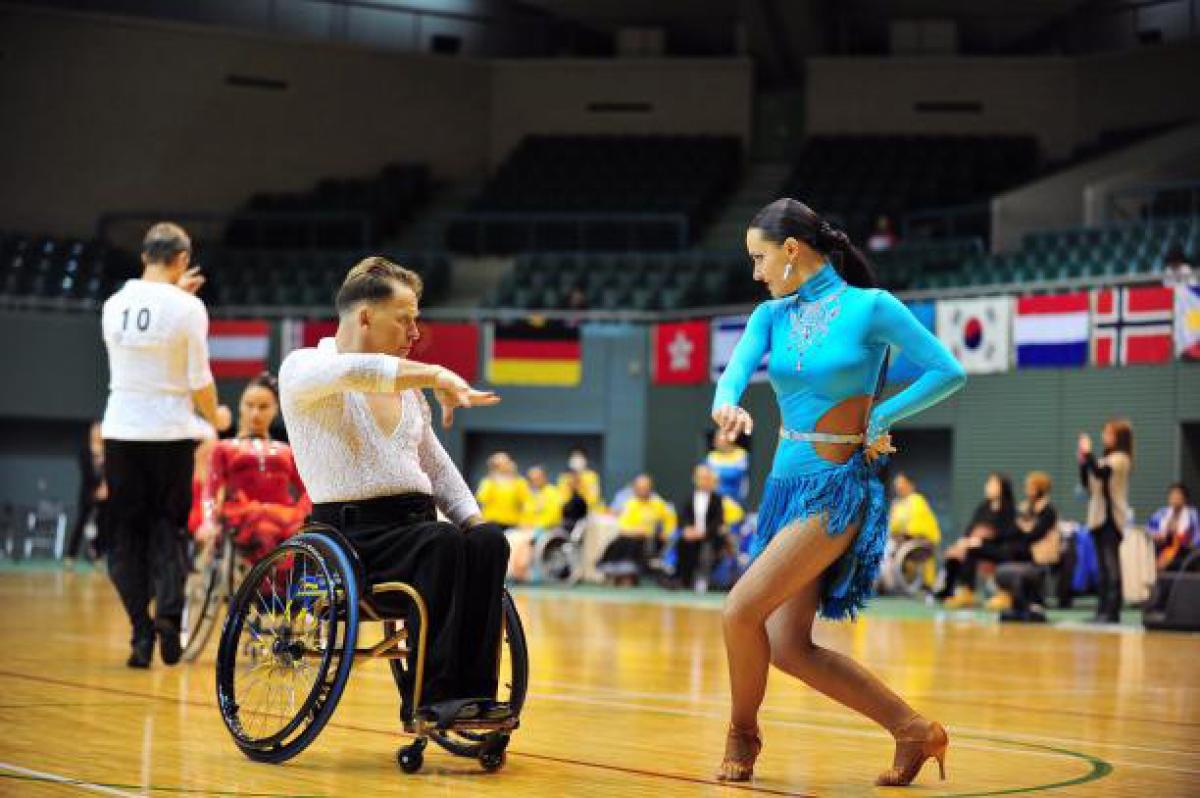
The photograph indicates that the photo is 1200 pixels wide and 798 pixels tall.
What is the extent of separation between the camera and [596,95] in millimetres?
28672

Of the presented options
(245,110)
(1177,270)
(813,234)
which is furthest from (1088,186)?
(813,234)

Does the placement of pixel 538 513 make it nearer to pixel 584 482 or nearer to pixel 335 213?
pixel 584 482

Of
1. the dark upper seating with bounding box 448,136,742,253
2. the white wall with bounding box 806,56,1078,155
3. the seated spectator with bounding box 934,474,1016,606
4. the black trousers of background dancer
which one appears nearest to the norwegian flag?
the seated spectator with bounding box 934,474,1016,606

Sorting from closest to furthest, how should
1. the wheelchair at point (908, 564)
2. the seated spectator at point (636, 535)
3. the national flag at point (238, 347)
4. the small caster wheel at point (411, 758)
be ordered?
the small caster wheel at point (411, 758)
the wheelchair at point (908, 564)
the seated spectator at point (636, 535)
the national flag at point (238, 347)

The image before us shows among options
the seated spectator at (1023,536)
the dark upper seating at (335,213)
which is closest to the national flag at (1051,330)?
the seated spectator at (1023,536)

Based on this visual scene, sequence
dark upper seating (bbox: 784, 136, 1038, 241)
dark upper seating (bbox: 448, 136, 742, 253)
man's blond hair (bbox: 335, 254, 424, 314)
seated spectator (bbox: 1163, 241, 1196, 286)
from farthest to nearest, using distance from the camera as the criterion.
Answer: dark upper seating (bbox: 448, 136, 742, 253)
dark upper seating (bbox: 784, 136, 1038, 241)
seated spectator (bbox: 1163, 241, 1196, 286)
man's blond hair (bbox: 335, 254, 424, 314)

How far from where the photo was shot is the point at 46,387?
2316 centimetres

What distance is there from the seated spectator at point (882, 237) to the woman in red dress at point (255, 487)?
1497 cm

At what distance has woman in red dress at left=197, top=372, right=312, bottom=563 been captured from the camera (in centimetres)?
766

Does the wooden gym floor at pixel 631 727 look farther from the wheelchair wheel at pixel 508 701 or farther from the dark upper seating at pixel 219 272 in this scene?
the dark upper seating at pixel 219 272

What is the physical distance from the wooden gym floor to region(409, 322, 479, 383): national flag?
12.4 meters

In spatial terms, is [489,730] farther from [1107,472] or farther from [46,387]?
[46,387]

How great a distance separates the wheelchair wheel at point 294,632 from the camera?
4.48 metres

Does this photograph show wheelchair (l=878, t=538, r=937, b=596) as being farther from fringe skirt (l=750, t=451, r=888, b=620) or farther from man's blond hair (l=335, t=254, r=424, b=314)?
man's blond hair (l=335, t=254, r=424, b=314)
